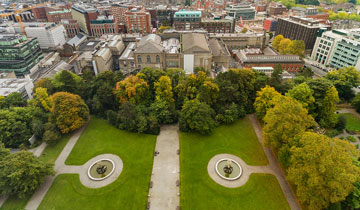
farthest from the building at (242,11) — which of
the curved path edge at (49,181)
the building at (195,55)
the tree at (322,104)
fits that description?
the curved path edge at (49,181)

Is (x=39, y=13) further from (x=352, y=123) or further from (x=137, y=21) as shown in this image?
(x=352, y=123)

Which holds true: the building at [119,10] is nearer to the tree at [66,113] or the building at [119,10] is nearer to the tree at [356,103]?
the tree at [66,113]

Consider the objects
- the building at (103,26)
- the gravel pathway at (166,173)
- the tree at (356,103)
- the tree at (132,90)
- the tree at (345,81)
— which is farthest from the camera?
the building at (103,26)

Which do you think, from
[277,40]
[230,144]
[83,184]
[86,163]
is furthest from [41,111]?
[277,40]

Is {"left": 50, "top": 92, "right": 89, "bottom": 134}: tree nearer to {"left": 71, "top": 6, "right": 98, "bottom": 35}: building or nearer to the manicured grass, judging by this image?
the manicured grass

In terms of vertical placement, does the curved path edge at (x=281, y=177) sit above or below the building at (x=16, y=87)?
below

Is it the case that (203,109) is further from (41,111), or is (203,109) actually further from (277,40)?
(277,40)
